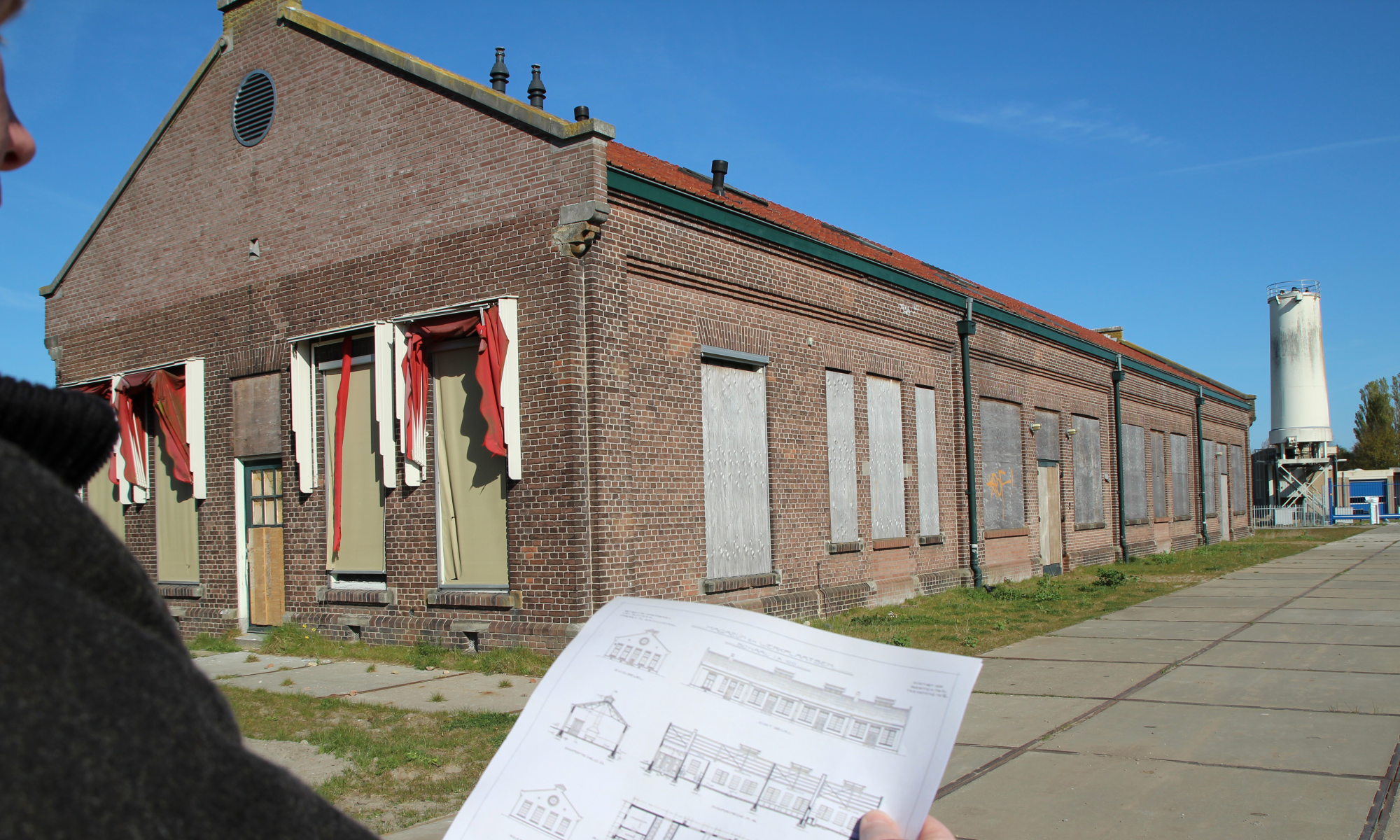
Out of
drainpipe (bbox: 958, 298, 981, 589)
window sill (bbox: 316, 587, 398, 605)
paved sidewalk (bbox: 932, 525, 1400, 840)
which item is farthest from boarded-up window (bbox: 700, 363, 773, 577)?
drainpipe (bbox: 958, 298, 981, 589)

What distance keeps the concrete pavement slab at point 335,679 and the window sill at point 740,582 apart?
324cm

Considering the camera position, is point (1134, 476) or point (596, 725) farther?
point (1134, 476)

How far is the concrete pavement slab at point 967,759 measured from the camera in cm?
605

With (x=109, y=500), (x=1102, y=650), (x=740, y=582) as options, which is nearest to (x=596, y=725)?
(x=1102, y=650)

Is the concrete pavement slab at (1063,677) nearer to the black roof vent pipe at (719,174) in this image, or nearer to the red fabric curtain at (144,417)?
the black roof vent pipe at (719,174)

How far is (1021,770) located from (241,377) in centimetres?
1134

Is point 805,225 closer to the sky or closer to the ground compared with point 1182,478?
closer to the sky

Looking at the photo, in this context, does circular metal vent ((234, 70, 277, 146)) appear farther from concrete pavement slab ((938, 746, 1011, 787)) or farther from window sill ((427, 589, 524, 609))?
concrete pavement slab ((938, 746, 1011, 787))

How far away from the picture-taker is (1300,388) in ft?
156

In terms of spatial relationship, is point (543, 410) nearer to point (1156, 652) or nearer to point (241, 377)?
point (241, 377)

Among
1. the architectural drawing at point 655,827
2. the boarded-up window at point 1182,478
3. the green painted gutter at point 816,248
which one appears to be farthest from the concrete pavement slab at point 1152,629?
the boarded-up window at point 1182,478

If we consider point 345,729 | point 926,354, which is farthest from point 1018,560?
point 345,729

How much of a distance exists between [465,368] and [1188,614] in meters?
10.0

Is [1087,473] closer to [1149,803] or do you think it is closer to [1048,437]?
[1048,437]
